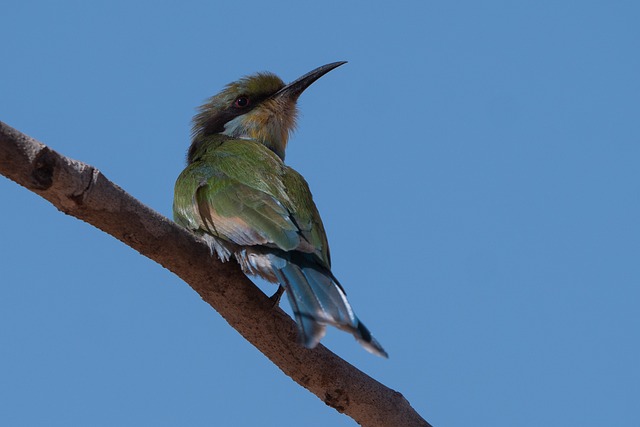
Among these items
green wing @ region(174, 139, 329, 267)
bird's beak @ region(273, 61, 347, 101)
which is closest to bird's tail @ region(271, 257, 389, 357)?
green wing @ region(174, 139, 329, 267)

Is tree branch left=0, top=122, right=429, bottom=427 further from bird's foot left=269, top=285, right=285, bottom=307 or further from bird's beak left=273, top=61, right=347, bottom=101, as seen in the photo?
bird's beak left=273, top=61, right=347, bottom=101

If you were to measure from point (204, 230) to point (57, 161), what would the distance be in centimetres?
96

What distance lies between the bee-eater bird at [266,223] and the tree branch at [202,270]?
129 millimetres

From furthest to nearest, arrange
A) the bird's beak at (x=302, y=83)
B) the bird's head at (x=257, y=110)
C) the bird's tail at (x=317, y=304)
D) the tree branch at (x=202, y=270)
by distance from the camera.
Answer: the bird's beak at (x=302, y=83) < the bird's head at (x=257, y=110) < the bird's tail at (x=317, y=304) < the tree branch at (x=202, y=270)

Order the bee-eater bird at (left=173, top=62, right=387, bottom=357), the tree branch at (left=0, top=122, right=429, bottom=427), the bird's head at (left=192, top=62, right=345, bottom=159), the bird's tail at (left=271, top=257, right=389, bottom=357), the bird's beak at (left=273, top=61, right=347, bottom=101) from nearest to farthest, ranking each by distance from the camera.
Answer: the tree branch at (left=0, top=122, right=429, bottom=427) < the bird's tail at (left=271, top=257, right=389, bottom=357) < the bee-eater bird at (left=173, top=62, right=387, bottom=357) < the bird's head at (left=192, top=62, right=345, bottom=159) < the bird's beak at (left=273, top=61, right=347, bottom=101)

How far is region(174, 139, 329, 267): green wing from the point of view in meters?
3.45

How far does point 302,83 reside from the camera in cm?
545

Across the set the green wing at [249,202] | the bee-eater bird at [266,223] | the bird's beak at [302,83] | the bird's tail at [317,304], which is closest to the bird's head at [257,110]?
the bird's beak at [302,83]

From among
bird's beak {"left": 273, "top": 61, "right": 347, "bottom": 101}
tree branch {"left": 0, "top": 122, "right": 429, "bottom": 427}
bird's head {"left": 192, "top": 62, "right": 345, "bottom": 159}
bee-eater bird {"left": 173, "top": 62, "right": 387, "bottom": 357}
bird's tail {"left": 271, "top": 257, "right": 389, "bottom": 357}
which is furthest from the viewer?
bird's beak {"left": 273, "top": 61, "right": 347, "bottom": 101}

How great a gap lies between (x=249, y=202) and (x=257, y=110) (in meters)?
1.65

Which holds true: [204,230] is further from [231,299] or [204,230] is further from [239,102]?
[239,102]

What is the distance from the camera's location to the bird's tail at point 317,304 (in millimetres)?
2921

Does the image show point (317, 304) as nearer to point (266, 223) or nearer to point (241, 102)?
point (266, 223)

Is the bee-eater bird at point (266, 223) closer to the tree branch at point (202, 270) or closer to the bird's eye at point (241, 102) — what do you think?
the tree branch at point (202, 270)
